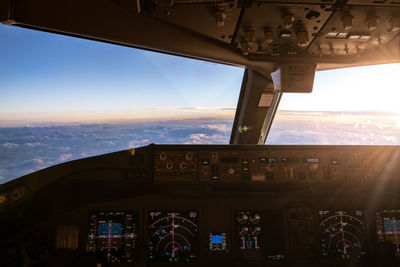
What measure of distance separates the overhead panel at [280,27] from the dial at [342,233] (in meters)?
1.23

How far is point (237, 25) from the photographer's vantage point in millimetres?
1846

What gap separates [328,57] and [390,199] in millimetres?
1153

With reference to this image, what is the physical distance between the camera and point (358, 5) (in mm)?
1602

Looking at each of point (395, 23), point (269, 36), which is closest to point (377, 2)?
point (395, 23)

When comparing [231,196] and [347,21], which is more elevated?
[347,21]

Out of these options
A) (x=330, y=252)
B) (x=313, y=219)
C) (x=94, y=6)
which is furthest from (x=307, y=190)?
(x=94, y=6)

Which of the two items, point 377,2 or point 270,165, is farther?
point 270,165

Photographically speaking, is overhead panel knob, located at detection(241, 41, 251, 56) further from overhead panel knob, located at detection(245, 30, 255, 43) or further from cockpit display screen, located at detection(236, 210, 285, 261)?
cockpit display screen, located at detection(236, 210, 285, 261)

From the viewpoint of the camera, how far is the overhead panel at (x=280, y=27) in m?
1.67

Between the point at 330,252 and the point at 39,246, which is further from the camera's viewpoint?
the point at 330,252

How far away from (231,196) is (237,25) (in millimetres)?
1185

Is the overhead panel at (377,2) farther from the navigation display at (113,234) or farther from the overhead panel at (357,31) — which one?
the navigation display at (113,234)

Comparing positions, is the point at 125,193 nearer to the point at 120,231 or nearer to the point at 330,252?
the point at 120,231

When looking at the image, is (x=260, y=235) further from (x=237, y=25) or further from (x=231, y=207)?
(x=237, y=25)
